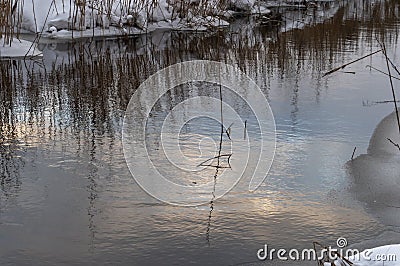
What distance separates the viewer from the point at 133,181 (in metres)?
3.49

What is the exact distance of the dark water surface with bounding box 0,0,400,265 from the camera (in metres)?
2.75

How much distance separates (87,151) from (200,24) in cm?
761

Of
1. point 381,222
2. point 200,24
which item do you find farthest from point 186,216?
point 200,24

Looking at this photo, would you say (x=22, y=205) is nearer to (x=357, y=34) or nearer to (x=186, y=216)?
(x=186, y=216)

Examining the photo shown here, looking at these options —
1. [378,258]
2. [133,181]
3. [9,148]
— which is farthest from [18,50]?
[378,258]

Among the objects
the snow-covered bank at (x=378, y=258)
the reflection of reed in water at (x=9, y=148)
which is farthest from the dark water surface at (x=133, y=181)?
the snow-covered bank at (x=378, y=258)

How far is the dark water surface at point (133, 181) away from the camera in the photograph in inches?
108

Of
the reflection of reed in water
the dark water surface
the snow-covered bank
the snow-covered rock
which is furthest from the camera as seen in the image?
the snow-covered rock

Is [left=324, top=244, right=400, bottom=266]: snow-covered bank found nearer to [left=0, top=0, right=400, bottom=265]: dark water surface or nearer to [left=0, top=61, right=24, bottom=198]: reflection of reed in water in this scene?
[left=0, top=0, right=400, bottom=265]: dark water surface

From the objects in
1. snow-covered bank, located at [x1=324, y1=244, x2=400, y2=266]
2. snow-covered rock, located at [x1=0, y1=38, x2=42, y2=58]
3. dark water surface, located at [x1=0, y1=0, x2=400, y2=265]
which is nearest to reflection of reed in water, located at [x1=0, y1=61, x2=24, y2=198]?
dark water surface, located at [x1=0, y1=0, x2=400, y2=265]

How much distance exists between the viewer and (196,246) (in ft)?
8.96

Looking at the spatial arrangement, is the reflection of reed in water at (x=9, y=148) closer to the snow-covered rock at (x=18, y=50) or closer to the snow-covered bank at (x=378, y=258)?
the snow-covered bank at (x=378, y=258)

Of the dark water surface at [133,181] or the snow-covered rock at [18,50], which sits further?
the snow-covered rock at [18,50]

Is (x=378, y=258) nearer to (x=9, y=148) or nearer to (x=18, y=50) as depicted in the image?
(x=9, y=148)
